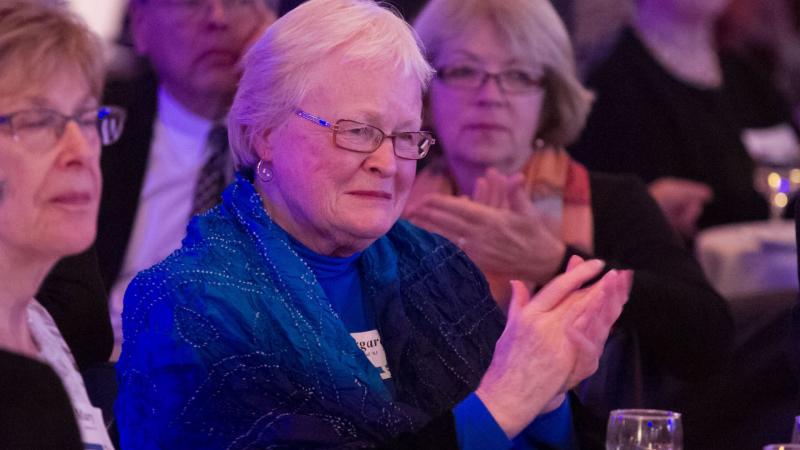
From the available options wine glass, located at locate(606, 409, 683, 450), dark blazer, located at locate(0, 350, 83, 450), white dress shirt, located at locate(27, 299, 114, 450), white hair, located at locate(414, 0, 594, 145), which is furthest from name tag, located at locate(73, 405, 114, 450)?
white hair, located at locate(414, 0, 594, 145)

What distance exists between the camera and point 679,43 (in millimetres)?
5773

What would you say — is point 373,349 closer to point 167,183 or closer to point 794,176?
point 167,183

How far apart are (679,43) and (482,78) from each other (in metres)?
2.28

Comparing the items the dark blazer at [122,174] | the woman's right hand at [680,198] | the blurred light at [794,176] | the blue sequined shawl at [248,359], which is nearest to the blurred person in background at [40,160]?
the blue sequined shawl at [248,359]

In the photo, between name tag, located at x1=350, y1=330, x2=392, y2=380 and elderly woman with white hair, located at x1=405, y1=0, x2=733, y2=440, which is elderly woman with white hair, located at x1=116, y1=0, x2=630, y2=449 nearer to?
name tag, located at x1=350, y1=330, x2=392, y2=380

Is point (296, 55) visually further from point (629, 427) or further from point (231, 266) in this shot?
point (629, 427)

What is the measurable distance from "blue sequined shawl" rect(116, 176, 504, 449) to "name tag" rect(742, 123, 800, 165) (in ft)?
12.0

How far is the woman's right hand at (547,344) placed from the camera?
91.7 inches

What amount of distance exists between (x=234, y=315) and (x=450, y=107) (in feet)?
5.18

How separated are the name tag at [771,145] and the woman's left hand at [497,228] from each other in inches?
101

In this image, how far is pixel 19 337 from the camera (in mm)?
2209

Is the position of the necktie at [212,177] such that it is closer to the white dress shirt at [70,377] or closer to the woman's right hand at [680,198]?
the white dress shirt at [70,377]

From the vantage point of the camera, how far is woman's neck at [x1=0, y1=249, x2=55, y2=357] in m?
2.16

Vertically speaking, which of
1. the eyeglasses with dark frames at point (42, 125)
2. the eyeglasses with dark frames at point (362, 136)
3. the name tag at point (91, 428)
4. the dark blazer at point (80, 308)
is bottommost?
the dark blazer at point (80, 308)
